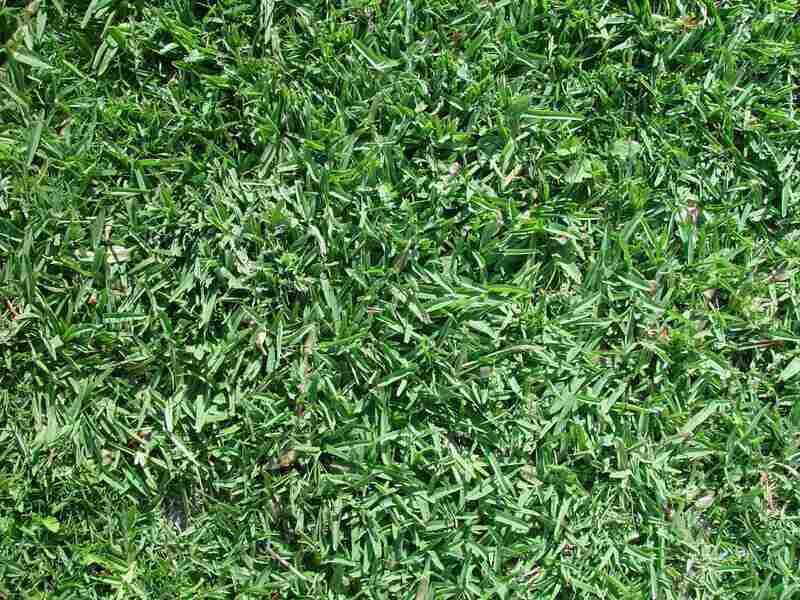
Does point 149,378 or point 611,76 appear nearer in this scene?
point 149,378

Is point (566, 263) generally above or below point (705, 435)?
above

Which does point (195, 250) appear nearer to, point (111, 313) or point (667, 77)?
point (111, 313)

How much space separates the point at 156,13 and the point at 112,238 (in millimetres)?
702

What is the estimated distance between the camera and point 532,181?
2543mm

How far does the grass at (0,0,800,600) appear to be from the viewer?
2342mm

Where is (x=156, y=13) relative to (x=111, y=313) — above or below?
above

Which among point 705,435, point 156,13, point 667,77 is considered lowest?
point 705,435

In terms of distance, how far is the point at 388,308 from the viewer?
7.84 feet

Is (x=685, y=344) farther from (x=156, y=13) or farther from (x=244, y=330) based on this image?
(x=156, y=13)

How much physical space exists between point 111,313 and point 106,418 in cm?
31

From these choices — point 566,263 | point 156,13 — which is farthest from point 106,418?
point 566,263

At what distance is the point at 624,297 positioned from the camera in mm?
2502

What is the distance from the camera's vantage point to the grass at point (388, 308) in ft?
7.68

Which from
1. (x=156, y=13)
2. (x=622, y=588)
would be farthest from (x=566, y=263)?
(x=156, y=13)
